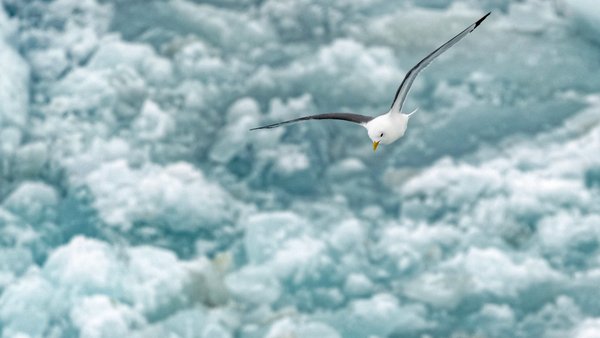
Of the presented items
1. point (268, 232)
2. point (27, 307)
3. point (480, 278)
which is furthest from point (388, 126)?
point (27, 307)

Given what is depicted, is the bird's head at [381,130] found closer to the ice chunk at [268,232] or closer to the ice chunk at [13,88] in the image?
the ice chunk at [268,232]

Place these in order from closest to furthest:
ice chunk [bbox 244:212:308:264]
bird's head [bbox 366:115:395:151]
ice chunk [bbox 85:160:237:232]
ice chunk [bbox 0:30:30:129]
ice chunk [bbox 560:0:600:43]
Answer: bird's head [bbox 366:115:395:151] → ice chunk [bbox 244:212:308:264] → ice chunk [bbox 85:160:237:232] → ice chunk [bbox 0:30:30:129] → ice chunk [bbox 560:0:600:43]

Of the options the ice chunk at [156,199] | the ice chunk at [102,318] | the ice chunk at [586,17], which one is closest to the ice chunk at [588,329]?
the ice chunk at [156,199]

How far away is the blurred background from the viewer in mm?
17141

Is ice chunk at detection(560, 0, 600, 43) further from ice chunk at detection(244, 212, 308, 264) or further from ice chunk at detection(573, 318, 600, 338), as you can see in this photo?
ice chunk at detection(244, 212, 308, 264)

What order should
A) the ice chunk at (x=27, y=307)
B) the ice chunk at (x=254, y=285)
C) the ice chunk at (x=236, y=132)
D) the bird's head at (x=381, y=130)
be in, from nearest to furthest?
the bird's head at (x=381, y=130), the ice chunk at (x=27, y=307), the ice chunk at (x=254, y=285), the ice chunk at (x=236, y=132)

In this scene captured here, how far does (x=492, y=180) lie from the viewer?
763 inches

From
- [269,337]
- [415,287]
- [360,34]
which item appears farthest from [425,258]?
[360,34]

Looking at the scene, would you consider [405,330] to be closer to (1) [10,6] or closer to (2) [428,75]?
(2) [428,75]

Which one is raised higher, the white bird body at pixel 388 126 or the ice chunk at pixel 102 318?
the ice chunk at pixel 102 318

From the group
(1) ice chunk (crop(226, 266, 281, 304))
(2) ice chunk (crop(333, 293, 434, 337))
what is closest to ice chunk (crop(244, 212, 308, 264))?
(1) ice chunk (crop(226, 266, 281, 304))

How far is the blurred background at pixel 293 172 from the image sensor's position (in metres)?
17.1

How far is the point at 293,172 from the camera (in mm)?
19781

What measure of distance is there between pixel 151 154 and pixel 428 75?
7.34 metres
